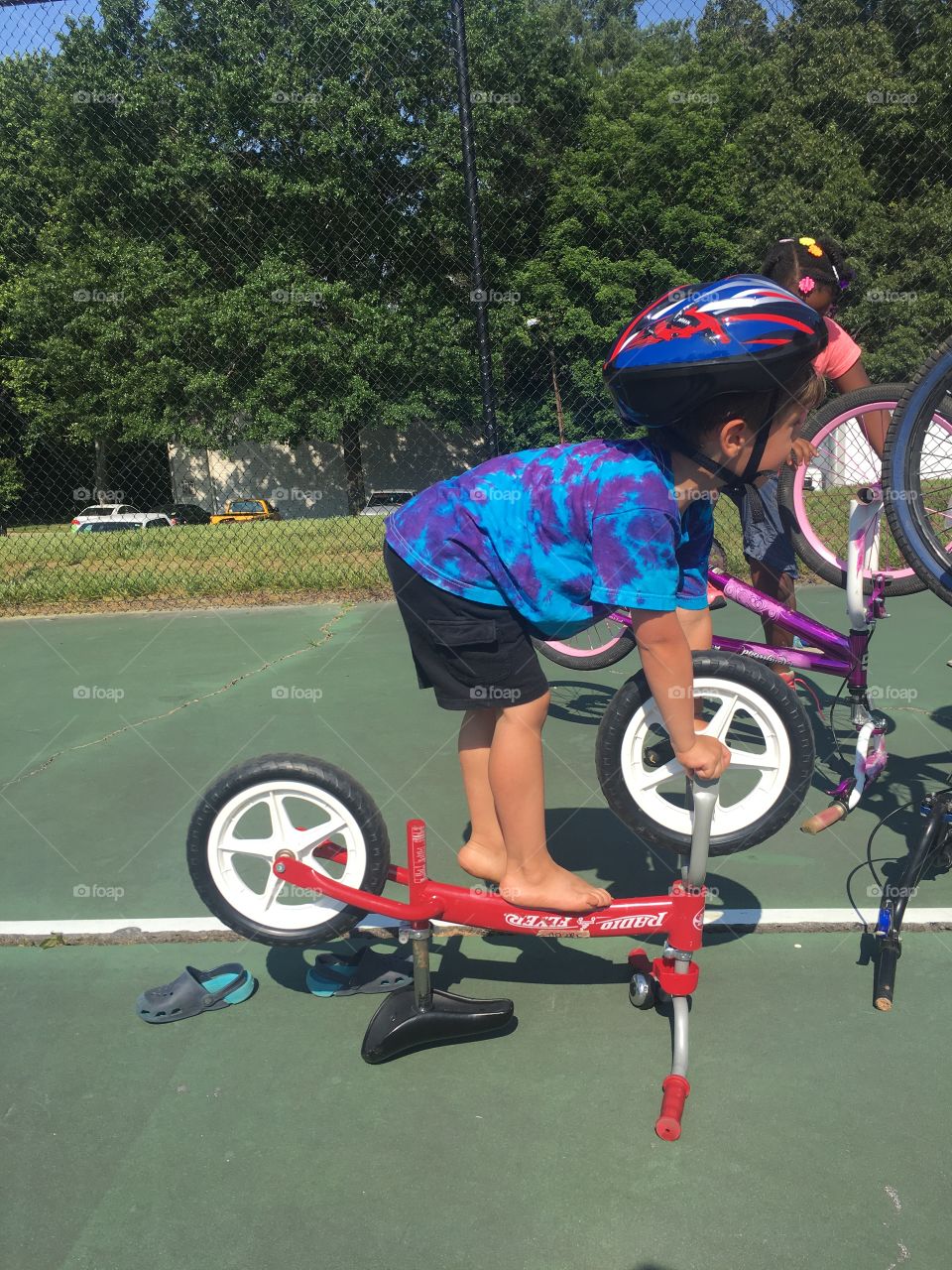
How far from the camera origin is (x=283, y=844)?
271cm

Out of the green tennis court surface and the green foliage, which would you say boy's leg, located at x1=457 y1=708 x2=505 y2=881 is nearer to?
the green tennis court surface

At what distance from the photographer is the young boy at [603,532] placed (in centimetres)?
224

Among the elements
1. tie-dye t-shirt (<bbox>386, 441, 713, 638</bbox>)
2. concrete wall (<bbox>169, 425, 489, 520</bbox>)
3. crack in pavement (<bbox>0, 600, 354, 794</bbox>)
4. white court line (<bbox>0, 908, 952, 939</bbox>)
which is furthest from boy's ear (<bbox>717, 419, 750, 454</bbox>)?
concrete wall (<bbox>169, 425, 489, 520</bbox>)

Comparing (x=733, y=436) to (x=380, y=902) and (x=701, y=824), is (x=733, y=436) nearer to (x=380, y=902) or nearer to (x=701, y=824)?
(x=701, y=824)

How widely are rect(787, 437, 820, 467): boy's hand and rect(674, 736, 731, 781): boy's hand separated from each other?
147cm

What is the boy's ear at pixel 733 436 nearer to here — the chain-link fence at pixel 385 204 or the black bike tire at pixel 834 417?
the black bike tire at pixel 834 417

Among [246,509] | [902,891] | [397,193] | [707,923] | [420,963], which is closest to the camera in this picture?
[420,963]

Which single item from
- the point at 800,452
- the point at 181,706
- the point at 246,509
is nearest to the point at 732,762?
the point at 800,452

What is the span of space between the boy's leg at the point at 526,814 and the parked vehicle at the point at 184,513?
23.9 m

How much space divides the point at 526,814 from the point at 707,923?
2.79ft

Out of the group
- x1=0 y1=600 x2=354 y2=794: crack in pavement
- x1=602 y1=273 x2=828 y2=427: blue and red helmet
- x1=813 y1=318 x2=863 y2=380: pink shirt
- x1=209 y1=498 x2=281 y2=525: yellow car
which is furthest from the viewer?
x1=209 y1=498 x2=281 y2=525: yellow car

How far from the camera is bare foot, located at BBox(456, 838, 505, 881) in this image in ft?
9.14

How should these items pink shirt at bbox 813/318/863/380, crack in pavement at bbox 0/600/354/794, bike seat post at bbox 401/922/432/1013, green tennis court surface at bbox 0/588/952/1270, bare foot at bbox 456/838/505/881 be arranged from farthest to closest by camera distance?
crack in pavement at bbox 0/600/354/794 → pink shirt at bbox 813/318/863/380 → bare foot at bbox 456/838/505/881 → bike seat post at bbox 401/922/432/1013 → green tennis court surface at bbox 0/588/952/1270

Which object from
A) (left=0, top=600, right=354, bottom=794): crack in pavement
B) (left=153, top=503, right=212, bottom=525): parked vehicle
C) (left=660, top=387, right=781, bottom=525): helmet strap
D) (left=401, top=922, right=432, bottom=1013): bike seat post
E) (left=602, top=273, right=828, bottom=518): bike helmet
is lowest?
(left=153, top=503, right=212, bottom=525): parked vehicle
